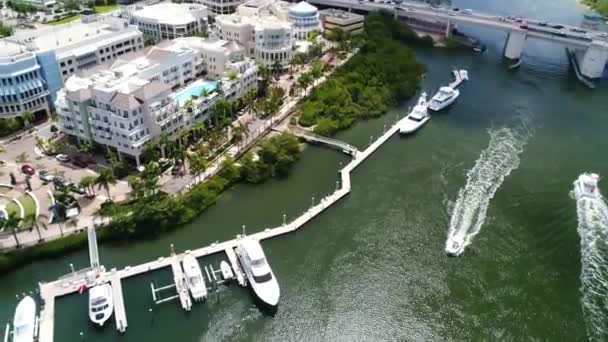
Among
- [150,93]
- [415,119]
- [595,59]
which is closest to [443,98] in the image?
[415,119]

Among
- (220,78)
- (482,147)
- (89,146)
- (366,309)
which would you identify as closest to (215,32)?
(220,78)

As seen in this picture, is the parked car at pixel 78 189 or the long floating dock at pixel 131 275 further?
the parked car at pixel 78 189

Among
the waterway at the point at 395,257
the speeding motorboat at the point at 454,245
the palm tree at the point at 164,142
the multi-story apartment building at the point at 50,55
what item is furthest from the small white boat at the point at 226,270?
the multi-story apartment building at the point at 50,55

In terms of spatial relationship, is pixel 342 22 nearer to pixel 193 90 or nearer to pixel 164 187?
pixel 193 90

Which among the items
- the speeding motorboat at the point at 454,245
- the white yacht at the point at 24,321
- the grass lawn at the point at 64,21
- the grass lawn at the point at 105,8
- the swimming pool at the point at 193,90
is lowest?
the white yacht at the point at 24,321

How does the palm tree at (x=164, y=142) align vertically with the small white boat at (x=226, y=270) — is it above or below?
above

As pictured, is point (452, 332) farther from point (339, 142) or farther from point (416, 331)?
point (339, 142)

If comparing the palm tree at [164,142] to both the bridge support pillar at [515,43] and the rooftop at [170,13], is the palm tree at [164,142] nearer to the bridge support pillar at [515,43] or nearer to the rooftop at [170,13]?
the rooftop at [170,13]
